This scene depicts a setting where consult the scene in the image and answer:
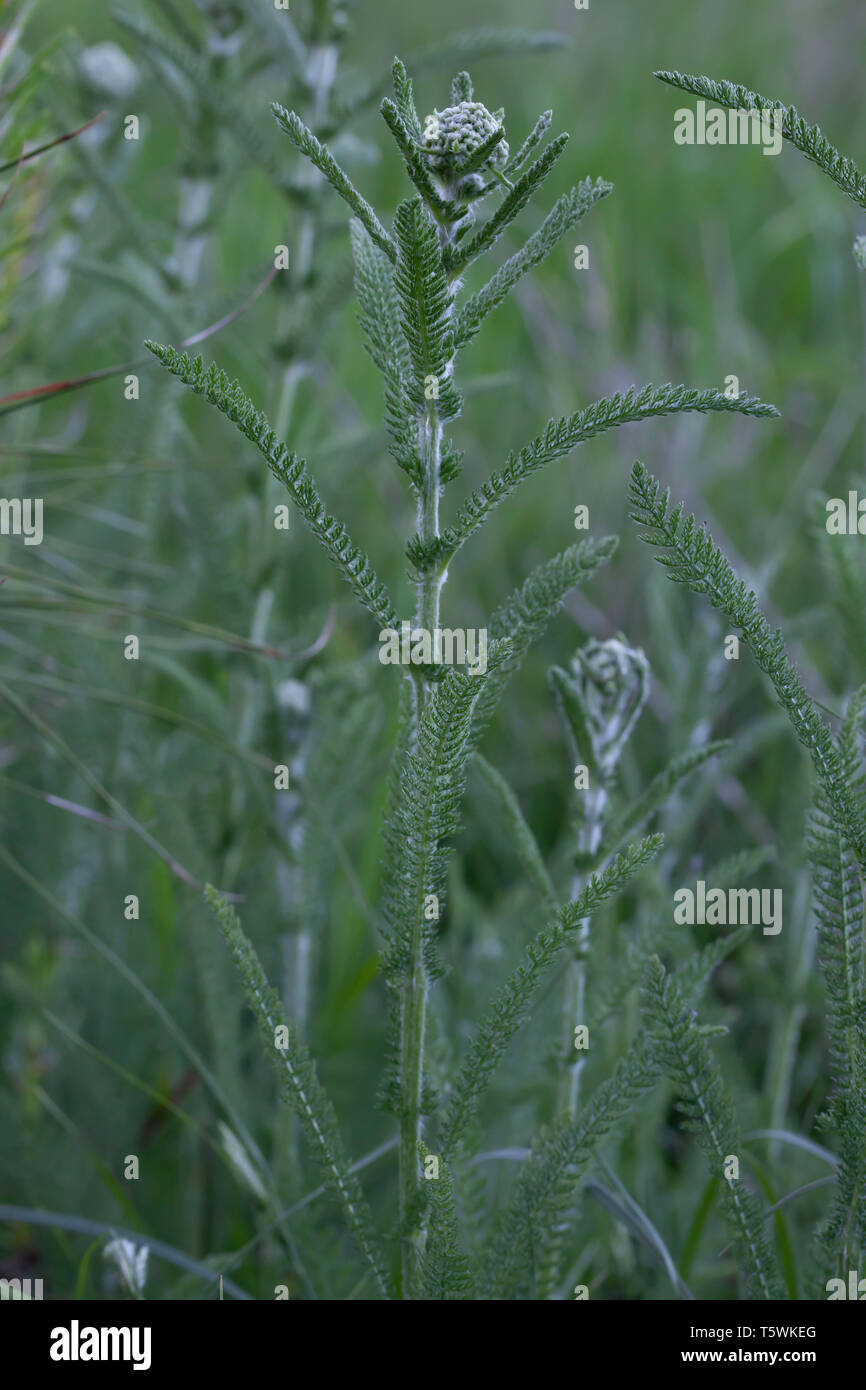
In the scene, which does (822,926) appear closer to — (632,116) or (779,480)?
(779,480)

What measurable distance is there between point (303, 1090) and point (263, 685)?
0.58 metres

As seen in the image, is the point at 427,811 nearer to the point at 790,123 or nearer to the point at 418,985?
the point at 418,985

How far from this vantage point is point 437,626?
0.78m

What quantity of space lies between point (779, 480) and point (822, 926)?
1812 millimetres

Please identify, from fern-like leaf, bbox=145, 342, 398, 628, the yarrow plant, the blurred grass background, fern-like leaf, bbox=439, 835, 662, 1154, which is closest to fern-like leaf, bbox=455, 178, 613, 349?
the yarrow plant

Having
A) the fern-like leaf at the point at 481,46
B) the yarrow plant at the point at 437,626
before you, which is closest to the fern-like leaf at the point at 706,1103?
the yarrow plant at the point at 437,626

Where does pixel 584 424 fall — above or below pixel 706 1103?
above

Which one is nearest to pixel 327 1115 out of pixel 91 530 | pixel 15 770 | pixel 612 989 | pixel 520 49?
pixel 612 989

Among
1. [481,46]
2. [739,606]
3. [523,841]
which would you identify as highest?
[481,46]

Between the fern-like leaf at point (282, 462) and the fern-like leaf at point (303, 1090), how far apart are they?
0.22 metres

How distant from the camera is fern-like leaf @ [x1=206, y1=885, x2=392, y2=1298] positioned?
0.80 meters

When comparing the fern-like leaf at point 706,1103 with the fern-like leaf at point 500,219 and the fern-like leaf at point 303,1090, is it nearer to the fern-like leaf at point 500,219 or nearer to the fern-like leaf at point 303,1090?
the fern-like leaf at point 303,1090

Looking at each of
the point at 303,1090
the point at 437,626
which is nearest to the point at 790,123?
the point at 437,626

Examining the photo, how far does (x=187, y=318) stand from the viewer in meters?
1.37
